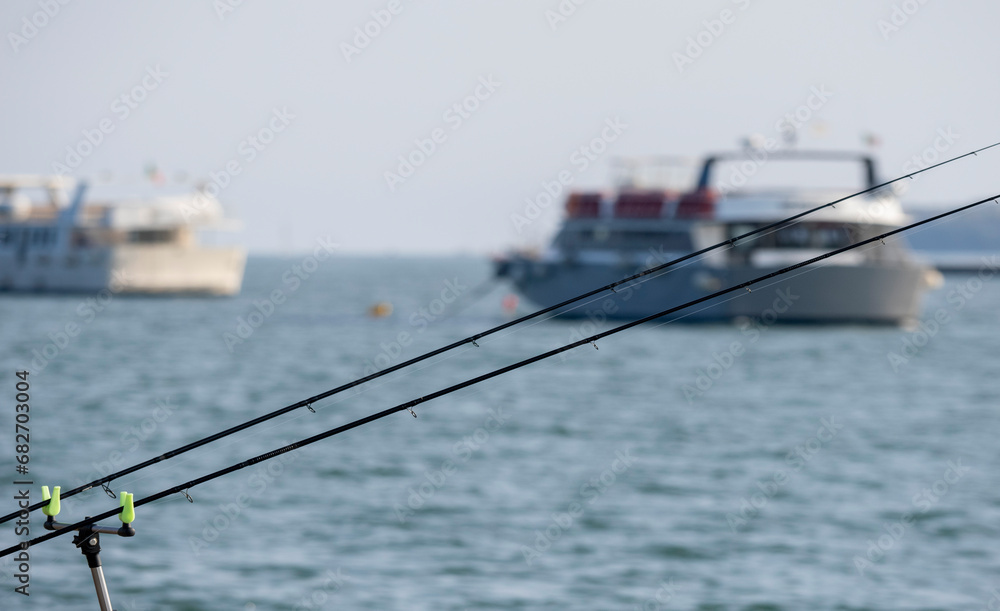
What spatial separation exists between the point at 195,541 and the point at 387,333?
51502mm

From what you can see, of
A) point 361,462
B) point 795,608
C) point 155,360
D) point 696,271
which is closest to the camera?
point 795,608

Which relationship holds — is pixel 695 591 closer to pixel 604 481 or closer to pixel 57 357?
pixel 604 481

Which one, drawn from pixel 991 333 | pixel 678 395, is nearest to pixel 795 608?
pixel 678 395

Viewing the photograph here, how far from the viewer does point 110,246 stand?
104m

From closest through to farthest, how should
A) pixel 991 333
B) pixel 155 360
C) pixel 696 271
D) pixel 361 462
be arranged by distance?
1. pixel 361 462
2. pixel 155 360
3. pixel 696 271
4. pixel 991 333

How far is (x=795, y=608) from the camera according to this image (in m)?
17.0

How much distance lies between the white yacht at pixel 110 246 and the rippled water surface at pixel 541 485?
46.9 metres

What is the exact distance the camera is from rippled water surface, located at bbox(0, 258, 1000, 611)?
17906 millimetres

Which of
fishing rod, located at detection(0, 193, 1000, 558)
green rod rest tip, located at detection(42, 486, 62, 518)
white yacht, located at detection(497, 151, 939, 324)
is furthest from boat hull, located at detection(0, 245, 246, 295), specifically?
green rod rest tip, located at detection(42, 486, 62, 518)

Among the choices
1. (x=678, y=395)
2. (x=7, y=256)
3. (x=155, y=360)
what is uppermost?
(x=7, y=256)

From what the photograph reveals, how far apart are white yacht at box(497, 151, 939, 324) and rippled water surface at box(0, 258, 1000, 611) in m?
Answer: 11.3

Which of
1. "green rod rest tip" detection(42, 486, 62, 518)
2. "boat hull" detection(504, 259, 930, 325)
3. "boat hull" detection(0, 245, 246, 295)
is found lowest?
"green rod rest tip" detection(42, 486, 62, 518)

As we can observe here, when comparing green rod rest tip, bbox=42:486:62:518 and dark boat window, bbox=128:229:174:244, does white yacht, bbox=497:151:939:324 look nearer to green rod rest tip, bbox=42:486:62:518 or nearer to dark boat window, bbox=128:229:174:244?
dark boat window, bbox=128:229:174:244

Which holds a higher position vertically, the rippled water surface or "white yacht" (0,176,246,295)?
"white yacht" (0,176,246,295)
